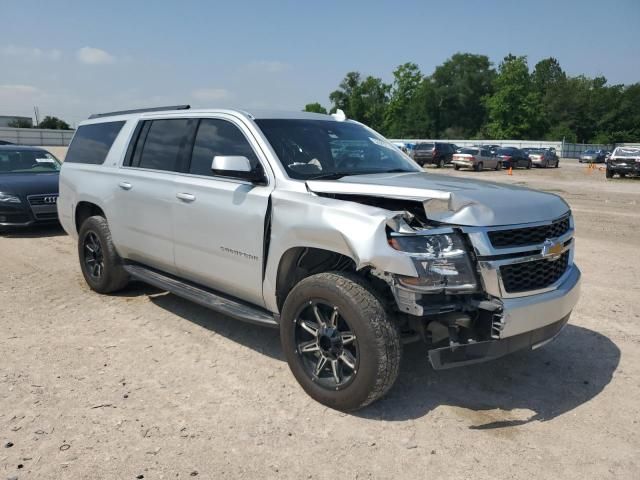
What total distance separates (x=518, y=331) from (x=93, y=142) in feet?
16.5

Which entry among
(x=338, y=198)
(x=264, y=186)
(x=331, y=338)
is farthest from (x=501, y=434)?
(x=264, y=186)

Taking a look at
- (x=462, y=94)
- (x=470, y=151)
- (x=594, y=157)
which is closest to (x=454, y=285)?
(x=470, y=151)

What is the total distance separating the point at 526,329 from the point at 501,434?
2.14 ft

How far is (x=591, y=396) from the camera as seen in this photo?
3799mm

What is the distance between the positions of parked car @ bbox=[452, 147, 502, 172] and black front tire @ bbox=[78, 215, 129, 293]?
3275 cm

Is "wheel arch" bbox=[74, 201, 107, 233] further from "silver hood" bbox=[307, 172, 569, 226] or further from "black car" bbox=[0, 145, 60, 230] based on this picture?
"black car" bbox=[0, 145, 60, 230]

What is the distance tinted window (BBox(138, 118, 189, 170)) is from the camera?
488cm

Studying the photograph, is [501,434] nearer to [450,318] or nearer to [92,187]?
[450,318]

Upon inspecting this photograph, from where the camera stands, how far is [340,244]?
11.0 ft

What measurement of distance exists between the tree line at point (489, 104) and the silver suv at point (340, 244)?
3702 inches

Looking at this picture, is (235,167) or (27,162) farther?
(27,162)

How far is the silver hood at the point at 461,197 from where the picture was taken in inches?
126

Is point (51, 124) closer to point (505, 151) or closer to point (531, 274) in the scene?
point (505, 151)

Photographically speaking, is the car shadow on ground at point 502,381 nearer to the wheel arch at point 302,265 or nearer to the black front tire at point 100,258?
the wheel arch at point 302,265
